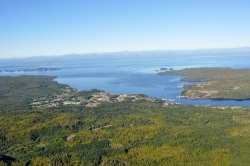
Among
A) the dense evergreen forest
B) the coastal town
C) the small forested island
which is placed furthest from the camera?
the small forested island

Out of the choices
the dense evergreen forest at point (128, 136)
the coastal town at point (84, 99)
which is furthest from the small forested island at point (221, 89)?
the dense evergreen forest at point (128, 136)

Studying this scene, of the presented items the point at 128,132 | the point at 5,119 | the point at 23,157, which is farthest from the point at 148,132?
the point at 5,119

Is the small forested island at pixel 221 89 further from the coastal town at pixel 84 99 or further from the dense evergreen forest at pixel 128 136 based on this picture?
the dense evergreen forest at pixel 128 136

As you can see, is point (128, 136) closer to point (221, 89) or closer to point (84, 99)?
point (84, 99)

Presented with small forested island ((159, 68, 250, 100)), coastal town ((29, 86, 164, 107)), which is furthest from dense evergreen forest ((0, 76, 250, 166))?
small forested island ((159, 68, 250, 100))

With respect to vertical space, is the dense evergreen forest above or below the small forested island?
below

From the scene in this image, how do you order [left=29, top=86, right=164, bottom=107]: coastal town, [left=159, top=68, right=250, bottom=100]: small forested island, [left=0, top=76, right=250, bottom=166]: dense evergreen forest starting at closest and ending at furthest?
1. [left=0, top=76, right=250, bottom=166]: dense evergreen forest
2. [left=29, top=86, right=164, bottom=107]: coastal town
3. [left=159, top=68, right=250, bottom=100]: small forested island

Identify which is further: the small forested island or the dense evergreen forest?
the small forested island

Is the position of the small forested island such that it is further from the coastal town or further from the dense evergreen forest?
the dense evergreen forest
